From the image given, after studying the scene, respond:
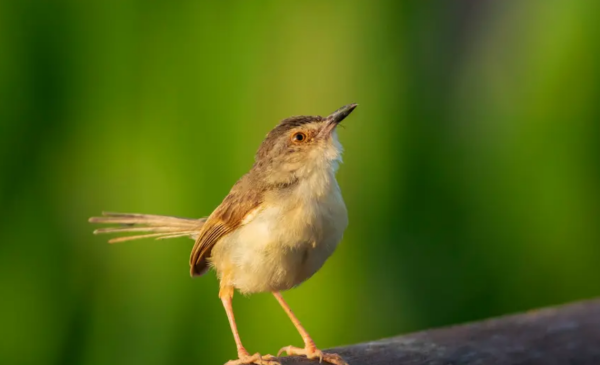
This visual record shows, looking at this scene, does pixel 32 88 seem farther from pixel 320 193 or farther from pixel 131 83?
pixel 320 193

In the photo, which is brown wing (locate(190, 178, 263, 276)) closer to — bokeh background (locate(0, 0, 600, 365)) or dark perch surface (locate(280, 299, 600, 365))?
dark perch surface (locate(280, 299, 600, 365))

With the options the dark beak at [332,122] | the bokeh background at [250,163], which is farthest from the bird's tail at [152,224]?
the dark beak at [332,122]

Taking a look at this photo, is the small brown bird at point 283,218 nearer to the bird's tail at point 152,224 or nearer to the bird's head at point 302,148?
the bird's head at point 302,148

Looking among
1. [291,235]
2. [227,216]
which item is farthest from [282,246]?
[227,216]

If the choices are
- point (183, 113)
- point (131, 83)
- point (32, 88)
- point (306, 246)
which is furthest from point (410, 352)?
point (32, 88)

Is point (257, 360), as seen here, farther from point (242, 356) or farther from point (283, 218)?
point (283, 218)

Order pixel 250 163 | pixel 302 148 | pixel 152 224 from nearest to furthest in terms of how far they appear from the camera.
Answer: pixel 302 148, pixel 152 224, pixel 250 163
